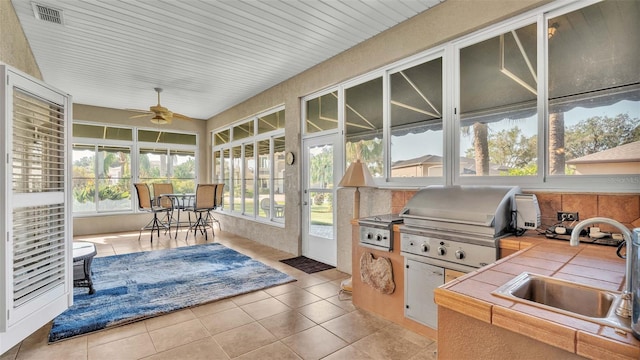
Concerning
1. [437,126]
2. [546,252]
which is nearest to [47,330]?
[546,252]

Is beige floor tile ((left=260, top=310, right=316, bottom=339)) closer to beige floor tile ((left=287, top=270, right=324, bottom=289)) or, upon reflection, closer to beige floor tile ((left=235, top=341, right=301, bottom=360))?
beige floor tile ((left=235, top=341, right=301, bottom=360))

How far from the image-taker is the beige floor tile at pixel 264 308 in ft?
9.21

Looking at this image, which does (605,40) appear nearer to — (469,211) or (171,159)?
(469,211)

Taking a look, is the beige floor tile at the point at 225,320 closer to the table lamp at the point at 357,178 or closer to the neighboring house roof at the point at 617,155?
the table lamp at the point at 357,178

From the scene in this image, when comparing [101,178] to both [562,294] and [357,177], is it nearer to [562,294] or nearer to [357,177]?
[357,177]

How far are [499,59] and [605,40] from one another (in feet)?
2.24

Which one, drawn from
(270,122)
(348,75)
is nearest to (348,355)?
(348,75)

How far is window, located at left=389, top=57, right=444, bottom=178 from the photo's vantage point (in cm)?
303

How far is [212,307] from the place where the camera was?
9.78 ft

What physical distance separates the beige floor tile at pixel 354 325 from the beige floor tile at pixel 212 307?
1023 millimetres

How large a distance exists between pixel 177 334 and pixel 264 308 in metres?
0.78

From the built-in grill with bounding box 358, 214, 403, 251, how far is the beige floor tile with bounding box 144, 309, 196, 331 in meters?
1.72

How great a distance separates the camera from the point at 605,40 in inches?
80.7

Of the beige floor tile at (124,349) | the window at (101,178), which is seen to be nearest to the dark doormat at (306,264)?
the beige floor tile at (124,349)
